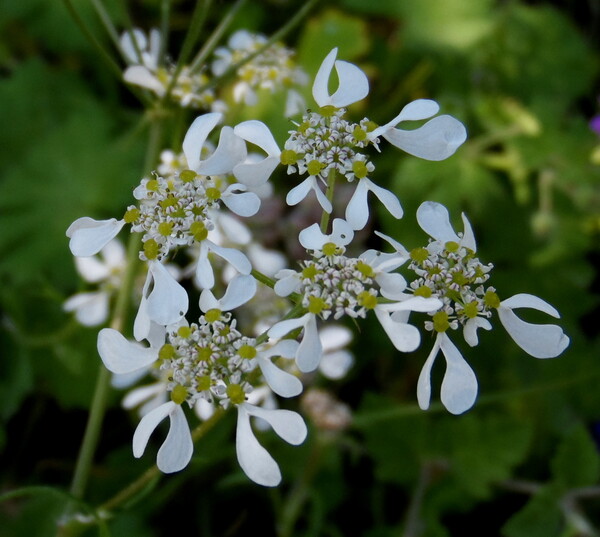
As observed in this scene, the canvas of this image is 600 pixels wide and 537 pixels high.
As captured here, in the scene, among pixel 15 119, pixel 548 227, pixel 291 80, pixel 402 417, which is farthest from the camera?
pixel 15 119

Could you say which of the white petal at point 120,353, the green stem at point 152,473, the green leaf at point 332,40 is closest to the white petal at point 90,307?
the green stem at point 152,473

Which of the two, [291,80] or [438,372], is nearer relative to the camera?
[291,80]

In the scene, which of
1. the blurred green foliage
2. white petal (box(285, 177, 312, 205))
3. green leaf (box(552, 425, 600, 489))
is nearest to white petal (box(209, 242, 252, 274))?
white petal (box(285, 177, 312, 205))

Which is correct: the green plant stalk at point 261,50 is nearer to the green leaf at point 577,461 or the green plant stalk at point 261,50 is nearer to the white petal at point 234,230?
the white petal at point 234,230

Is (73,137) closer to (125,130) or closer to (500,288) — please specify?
(125,130)

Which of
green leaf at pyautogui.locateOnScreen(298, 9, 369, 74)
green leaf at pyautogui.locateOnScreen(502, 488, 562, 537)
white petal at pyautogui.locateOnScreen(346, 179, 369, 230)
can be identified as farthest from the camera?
green leaf at pyautogui.locateOnScreen(298, 9, 369, 74)

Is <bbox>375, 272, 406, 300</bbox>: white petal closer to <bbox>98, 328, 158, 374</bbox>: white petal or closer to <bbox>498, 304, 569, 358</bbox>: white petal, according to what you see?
<bbox>498, 304, 569, 358</bbox>: white petal

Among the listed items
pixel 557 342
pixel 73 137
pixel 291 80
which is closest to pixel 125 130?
pixel 73 137
